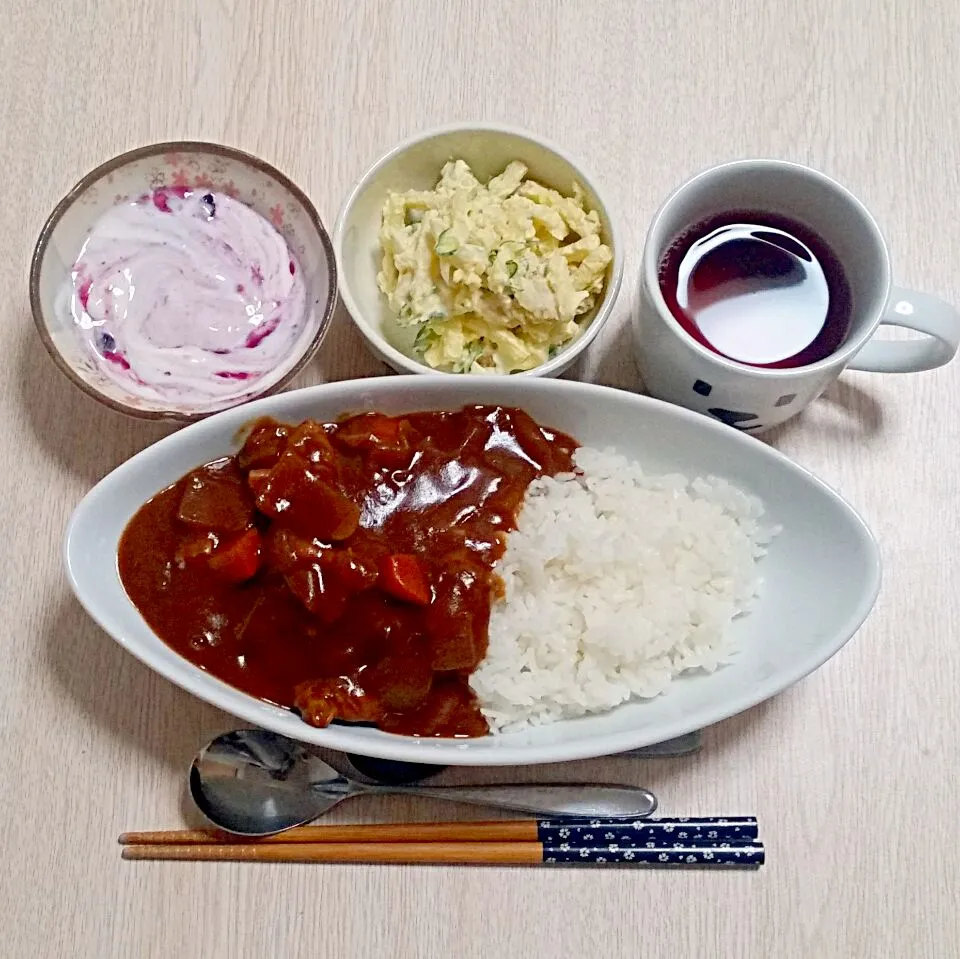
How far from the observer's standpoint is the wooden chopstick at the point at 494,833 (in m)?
1.66

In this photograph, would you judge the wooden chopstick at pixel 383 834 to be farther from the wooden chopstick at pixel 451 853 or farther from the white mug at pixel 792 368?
the white mug at pixel 792 368

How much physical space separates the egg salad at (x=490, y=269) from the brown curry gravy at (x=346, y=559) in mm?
127

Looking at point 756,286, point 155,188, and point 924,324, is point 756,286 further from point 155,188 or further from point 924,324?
point 155,188

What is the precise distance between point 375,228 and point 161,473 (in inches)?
22.9

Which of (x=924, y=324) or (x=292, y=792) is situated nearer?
(x=924, y=324)

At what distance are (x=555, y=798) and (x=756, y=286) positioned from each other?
932 millimetres

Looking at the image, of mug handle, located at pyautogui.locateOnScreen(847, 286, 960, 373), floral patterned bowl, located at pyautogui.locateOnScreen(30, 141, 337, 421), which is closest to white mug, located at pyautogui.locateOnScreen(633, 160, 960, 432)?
mug handle, located at pyautogui.locateOnScreen(847, 286, 960, 373)

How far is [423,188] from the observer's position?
1.78 m

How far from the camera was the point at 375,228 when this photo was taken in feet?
5.83

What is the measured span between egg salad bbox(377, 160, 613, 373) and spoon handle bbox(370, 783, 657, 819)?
0.71 meters

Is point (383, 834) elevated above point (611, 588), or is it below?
below

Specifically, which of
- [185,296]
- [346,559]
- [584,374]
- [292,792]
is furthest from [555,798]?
[185,296]

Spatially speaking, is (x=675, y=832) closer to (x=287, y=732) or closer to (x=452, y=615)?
(x=452, y=615)

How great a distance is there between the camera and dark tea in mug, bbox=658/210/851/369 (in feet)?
5.40
